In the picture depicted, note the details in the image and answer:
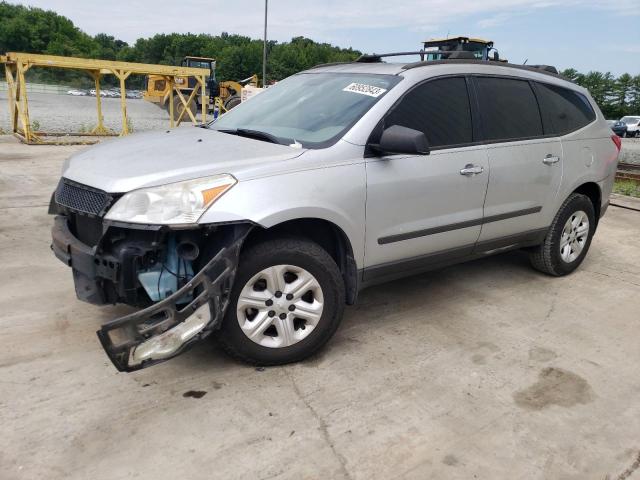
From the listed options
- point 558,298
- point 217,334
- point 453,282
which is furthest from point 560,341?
point 217,334

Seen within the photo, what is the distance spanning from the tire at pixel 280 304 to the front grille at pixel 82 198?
74 centimetres

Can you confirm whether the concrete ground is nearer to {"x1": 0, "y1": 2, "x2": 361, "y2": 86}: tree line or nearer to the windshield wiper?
the windshield wiper

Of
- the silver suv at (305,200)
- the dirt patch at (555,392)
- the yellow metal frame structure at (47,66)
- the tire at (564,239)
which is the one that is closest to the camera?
the silver suv at (305,200)

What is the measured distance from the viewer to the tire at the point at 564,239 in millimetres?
4578

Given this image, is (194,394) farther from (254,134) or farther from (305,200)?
(254,134)

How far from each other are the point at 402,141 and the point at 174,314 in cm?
154

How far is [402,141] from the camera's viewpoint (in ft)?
9.96

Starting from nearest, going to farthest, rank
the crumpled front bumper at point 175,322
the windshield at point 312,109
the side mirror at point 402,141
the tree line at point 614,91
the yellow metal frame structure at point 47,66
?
the crumpled front bumper at point 175,322, the side mirror at point 402,141, the windshield at point 312,109, the yellow metal frame structure at point 47,66, the tree line at point 614,91

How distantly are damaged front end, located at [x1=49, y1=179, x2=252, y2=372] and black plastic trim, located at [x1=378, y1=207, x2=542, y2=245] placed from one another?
1.05 meters

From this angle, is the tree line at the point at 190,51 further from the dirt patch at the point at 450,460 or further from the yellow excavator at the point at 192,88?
the dirt patch at the point at 450,460

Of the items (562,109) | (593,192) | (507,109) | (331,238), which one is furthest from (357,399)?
(593,192)

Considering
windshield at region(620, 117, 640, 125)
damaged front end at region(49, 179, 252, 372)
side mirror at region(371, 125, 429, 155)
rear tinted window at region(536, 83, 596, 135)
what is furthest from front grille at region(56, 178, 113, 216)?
windshield at region(620, 117, 640, 125)

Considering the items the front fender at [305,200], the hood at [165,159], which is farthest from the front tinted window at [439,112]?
the hood at [165,159]

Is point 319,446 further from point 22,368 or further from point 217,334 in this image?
point 22,368
